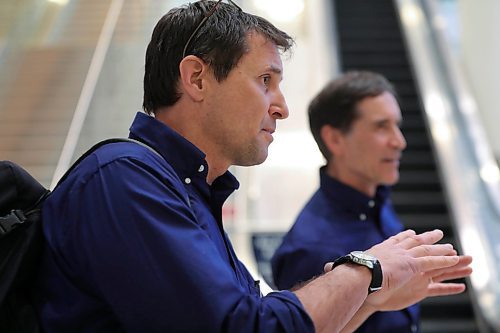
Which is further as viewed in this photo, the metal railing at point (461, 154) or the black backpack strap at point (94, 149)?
the metal railing at point (461, 154)

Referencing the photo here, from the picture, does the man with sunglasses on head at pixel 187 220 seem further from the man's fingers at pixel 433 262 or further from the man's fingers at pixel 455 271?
the man's fingers at pixel 455 271

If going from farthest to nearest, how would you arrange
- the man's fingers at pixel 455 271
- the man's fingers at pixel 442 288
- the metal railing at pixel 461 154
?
1. the metal railing at pixel 461 154
2. the man's fingers at pixel 442 288
3. the man's fingers at pixel 455 271

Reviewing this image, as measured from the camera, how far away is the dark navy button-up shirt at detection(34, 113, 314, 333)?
112 centimetres

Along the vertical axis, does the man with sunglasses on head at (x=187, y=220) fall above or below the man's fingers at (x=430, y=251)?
above

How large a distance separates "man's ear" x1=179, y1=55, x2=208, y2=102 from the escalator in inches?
150

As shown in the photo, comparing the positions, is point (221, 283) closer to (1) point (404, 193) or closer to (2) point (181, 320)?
(2) point (181, 320)

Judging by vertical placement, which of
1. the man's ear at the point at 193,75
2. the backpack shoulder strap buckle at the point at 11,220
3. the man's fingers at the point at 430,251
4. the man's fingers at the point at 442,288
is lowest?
the man's fingers at the point at 442,288

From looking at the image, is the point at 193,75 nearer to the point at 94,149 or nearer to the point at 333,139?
the point at 94,149

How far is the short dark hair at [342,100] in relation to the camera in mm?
2730

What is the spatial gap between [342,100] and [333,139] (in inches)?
6.3

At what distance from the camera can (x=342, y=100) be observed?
2.73m

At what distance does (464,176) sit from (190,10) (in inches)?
177

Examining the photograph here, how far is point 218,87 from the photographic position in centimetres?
144

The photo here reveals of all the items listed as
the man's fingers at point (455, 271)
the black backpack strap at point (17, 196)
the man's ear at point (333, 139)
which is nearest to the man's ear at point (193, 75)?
the black backpack strap at point (17, 196)
